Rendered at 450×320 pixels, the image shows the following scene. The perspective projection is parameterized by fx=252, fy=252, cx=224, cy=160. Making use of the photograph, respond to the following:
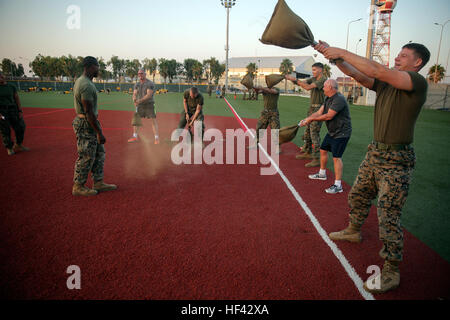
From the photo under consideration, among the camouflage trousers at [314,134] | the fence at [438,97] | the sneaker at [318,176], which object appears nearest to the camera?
the sneaker at [318,176]

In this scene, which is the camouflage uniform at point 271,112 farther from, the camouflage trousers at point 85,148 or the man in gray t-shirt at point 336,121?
the camouflage trousers at point 85,148

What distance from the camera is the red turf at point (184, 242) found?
8.91 feet

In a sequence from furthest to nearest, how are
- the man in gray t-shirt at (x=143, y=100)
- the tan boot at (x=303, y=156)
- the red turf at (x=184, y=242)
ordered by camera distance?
1. the man in gray t-shirt at (x=143, y=100)
2. the tan boot at (x=303, y=156)
3. the red turf at (x=184, y=242)

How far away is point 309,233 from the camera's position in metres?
3.79

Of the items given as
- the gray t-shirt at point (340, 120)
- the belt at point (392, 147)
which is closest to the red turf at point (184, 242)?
the gray t-shirt at point (340, 120)

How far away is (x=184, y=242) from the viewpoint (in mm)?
3486

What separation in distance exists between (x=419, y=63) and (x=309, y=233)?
252 cm

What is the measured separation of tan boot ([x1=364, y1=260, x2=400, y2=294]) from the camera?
2691 mm

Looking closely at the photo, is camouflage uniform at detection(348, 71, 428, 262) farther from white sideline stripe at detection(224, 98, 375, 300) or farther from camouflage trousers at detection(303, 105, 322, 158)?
camouflage trousers at detection(303, 105, 322, 158)

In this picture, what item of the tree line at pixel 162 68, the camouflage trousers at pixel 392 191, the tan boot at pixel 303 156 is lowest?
the tan boot at pixel 303 156

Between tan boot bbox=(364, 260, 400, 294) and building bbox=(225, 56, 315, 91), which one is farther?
building bbox=(225, 56, 315, 91)

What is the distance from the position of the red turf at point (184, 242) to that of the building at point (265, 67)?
99910 millimetres

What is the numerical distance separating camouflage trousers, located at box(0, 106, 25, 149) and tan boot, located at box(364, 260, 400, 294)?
356 inches

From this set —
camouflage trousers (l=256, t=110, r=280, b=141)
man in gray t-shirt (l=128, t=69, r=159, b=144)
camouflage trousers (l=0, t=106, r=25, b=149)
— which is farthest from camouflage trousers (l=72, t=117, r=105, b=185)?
camouflage trousers (l=256, t=110, r=280, b=141)
